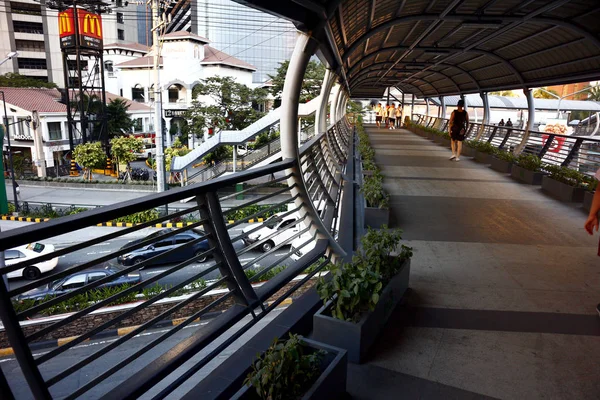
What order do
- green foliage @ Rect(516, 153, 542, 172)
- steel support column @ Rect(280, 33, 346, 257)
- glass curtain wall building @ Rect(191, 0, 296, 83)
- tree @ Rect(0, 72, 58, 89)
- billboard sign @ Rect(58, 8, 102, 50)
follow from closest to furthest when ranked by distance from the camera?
steel support column @ Rect(280, 33, 346, 257) → green foliage @ Rect(516, 153, 542, 172) → billboard sign @ Rect(58, 8, 102, 50) → tree @ Rect(0, 72, 58, 89) → glass curtain wall building @ Rect(191, 0, 296, 83)

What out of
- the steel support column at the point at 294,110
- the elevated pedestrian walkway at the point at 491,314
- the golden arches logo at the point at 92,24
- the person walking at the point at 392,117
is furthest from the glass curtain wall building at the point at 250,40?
the steel support column at the point at 294,110

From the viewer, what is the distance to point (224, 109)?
3738 centimetres

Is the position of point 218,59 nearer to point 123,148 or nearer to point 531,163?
point 123,148

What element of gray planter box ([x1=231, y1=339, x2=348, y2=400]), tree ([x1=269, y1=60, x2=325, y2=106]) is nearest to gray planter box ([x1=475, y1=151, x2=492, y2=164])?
gray planter box ([x1=231, y1=339, x2=348, y2=400])

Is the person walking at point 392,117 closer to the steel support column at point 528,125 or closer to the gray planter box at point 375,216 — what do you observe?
the steel support column at point 528,125

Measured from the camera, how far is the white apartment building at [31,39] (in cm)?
5138

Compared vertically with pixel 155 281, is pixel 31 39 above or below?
above

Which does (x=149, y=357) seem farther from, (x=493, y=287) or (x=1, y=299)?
(x=1, y=299)

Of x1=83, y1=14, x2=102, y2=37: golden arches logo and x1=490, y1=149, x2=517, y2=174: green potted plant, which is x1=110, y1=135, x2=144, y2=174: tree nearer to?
x1=83, y1=14, x2=102, y2=37: golden arches logo

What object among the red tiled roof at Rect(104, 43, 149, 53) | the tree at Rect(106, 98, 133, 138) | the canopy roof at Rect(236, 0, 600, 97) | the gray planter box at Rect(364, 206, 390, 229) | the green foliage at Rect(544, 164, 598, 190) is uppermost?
the red tiled roof at Rect(104, 43, 149, 53)

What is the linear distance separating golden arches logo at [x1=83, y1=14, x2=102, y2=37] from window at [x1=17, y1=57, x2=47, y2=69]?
22300 mm

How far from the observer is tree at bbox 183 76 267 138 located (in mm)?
36781

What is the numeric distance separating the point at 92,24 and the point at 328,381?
1643 inches

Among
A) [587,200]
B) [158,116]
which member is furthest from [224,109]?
[587,200]
